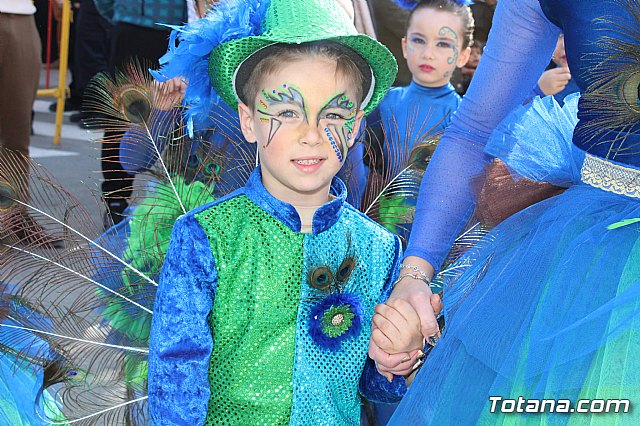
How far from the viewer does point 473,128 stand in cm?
212

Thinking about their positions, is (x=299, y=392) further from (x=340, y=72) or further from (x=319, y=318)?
(x=340, y=72)

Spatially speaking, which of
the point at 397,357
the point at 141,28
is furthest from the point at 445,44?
the point at 397,357

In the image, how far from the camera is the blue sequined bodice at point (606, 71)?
1.67 metres

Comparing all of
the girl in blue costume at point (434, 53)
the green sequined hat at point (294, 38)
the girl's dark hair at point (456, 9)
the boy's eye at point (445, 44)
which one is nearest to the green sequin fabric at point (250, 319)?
the green sequined hat at point (294, 38)

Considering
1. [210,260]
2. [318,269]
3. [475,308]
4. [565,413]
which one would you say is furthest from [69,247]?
[565,413]

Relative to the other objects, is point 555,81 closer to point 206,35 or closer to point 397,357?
point 206,35

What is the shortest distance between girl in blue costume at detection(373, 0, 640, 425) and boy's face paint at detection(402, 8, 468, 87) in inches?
112

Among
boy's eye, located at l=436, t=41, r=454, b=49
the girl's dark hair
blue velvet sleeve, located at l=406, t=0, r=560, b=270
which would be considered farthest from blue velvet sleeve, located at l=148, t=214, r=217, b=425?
the girl's dark hair

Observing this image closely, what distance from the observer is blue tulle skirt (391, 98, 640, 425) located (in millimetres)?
1517

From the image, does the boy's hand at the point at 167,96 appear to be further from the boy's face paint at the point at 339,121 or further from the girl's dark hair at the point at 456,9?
the girl's dark hair at the point at 456,9

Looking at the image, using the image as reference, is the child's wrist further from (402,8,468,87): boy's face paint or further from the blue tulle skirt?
(402,8,468,87): boy's face paint

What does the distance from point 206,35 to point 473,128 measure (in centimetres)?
66

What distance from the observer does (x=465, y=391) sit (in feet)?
5.58

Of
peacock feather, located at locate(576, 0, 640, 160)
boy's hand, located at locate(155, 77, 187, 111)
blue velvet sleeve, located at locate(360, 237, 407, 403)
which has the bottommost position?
blue velvet sleeve, located at locate(360, 237, 407, 403)
